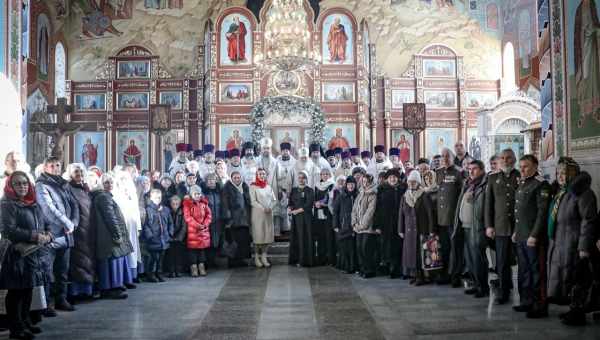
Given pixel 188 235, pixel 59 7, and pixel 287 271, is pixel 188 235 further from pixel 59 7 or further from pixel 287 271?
pixel 59 7

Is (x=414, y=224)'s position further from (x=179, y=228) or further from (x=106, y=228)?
(x=106, y=228)

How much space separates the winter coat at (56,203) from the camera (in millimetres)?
6027

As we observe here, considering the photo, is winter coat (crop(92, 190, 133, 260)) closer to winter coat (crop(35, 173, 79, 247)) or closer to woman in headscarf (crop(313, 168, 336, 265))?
winter coat (crop(35, 173, 79, 247))

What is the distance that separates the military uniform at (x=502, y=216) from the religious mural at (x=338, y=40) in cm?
1408

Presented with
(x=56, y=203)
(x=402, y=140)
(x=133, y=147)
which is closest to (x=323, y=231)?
(x=56, y=203)

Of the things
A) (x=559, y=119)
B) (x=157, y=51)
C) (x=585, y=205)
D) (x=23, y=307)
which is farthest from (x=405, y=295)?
(x=157, y=51)

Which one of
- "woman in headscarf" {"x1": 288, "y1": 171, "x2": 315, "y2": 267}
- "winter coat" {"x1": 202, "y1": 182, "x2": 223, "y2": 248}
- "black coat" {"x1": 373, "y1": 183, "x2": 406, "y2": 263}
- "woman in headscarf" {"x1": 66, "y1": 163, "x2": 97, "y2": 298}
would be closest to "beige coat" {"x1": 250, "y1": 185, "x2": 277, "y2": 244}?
"woman in headscarf" {"x1": 288, "y1": 171, "x2": 315, "y2": 267}

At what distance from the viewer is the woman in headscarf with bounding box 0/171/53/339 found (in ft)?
16.5

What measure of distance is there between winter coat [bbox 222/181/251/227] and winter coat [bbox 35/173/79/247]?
11.7 feet

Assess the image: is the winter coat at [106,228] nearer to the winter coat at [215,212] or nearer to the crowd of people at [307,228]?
the crowd of people at [307,228]

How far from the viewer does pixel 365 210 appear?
882 cm

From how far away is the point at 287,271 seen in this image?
9328 millimetres

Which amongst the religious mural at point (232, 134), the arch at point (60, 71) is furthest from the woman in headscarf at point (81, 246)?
the arch at point (60, 71)

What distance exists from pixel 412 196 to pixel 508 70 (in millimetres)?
13923
